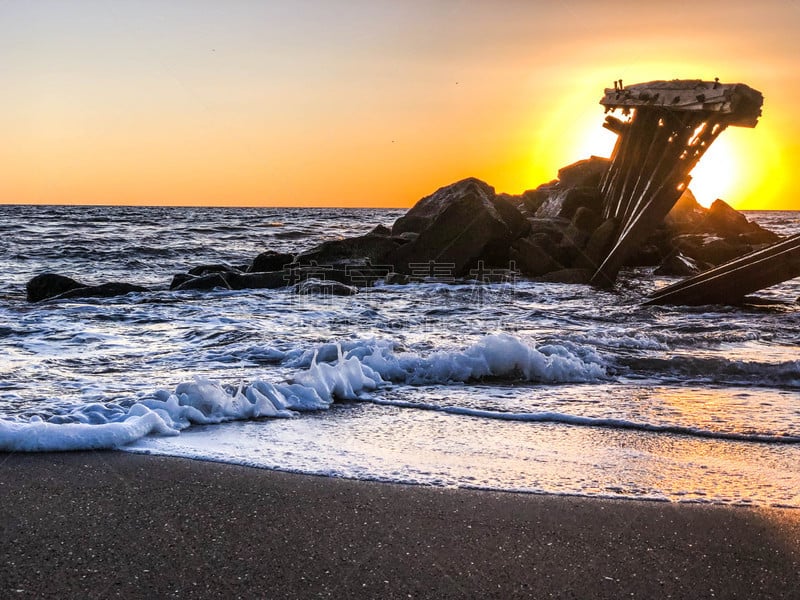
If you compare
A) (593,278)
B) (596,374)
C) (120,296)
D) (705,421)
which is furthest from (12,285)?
(705,421)

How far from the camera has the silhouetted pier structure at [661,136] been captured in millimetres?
9984

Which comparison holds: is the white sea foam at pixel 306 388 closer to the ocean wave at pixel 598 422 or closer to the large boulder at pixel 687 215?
the ocean wave at pixel 598 422

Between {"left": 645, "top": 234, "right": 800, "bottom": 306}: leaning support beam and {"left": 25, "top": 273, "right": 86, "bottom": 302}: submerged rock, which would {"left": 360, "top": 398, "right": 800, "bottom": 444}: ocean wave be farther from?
{"left": 25, "top": 273, "right": 86, "bottom": 302}: submerged rock

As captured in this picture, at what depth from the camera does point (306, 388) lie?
15.1ft

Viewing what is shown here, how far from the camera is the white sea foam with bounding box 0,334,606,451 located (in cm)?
349

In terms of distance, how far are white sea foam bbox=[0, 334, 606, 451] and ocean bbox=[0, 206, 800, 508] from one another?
1 cm

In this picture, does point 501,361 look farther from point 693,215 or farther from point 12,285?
point 693,215

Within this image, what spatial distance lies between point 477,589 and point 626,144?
44.9ft

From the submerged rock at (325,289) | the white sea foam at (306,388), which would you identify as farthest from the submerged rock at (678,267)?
the white sea foam at (306,388)

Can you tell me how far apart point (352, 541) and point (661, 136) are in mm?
11213

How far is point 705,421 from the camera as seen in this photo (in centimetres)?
422

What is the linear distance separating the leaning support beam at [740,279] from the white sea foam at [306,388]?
3990 millimetres

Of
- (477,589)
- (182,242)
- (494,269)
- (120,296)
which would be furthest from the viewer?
(182,242)

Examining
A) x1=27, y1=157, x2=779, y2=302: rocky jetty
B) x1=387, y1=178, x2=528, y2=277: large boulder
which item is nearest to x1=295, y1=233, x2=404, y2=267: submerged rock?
x1=27, y1=157, x2=779, y2=302: rocky jetty
